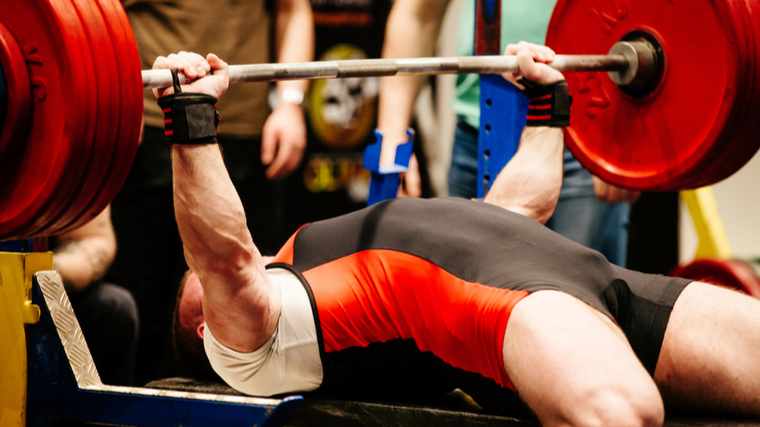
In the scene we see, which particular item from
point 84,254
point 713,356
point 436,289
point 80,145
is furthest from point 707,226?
point 80,145

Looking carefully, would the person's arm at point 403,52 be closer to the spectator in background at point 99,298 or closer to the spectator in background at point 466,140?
the spectator in background at point 466,140

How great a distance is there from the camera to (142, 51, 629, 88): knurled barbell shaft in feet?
4.31

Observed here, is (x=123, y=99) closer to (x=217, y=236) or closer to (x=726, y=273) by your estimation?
(x=217, y=236)

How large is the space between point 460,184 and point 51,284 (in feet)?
4.07

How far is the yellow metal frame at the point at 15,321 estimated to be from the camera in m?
1.26

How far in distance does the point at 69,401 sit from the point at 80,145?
1.67 ft

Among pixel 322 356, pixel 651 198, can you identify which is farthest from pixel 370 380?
pixel 651 198

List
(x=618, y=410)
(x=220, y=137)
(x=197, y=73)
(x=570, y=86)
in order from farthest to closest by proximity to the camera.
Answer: (x=220, y=137) → (x=570, y=86) → (x=197, y=73) → (x=618, y=410)

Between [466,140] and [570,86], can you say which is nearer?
[570,86]

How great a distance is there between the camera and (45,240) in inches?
51.5

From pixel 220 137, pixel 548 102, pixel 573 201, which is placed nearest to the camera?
pixel 548 102

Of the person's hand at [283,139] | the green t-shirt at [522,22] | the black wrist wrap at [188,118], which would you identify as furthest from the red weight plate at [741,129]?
the black wrist wrap at [188,118]

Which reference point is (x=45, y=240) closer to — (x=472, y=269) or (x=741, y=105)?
(x=472, y=269)

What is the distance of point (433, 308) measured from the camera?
4.08 ft
